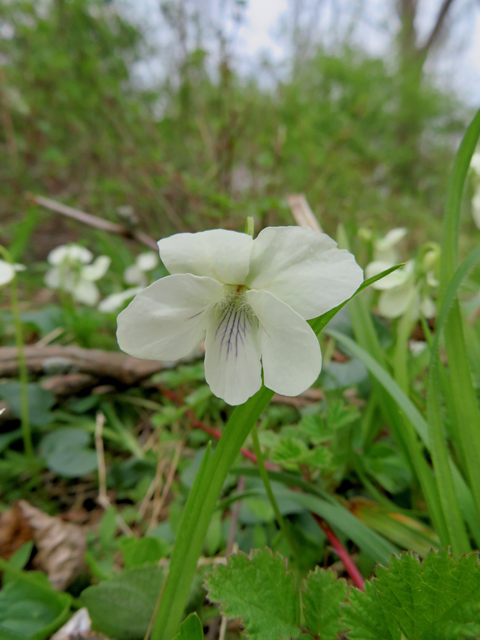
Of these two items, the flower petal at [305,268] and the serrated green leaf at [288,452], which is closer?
the flower petal at [305,268]

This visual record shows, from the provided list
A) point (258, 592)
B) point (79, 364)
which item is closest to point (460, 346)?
point (258, 592)

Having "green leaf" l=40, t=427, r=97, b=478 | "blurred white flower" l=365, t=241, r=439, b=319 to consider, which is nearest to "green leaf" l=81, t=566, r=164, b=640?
"green leaf" l=40, t=427, r=97, b=478

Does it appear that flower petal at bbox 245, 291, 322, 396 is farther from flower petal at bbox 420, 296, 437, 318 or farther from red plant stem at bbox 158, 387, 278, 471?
flower petal at bbox 420, 296, 437, 318

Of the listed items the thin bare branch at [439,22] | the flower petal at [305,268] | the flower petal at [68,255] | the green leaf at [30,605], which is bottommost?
the green leaf at [30,605]

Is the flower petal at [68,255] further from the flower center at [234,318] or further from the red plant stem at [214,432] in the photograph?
the flower center at [234,318]

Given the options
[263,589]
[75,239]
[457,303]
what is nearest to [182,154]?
[75,239]

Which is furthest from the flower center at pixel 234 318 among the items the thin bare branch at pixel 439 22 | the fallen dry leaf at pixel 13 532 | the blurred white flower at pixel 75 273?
the thin bare branch at pixel 439 22

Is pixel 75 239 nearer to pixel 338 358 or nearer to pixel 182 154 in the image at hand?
pixel 182 154

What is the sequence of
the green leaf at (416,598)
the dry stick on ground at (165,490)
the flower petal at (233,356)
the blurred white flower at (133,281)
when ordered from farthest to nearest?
the blurred white flower at (133,281), the dry stick on ground at (165,490), the flower petal at (233,356), the green leaf at (416,598)
